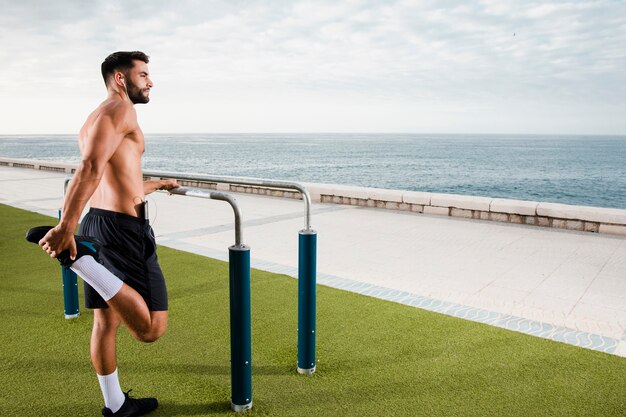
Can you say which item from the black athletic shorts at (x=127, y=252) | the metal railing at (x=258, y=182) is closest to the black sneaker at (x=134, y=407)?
the black athletic shorts at (x=127, y=252)

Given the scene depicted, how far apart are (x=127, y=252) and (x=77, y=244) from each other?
0.25m

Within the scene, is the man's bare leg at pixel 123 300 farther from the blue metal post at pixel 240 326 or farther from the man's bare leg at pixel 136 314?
the blue metal post at pixel 240 326

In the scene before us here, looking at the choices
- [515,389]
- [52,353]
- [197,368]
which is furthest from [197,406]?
[515,389]

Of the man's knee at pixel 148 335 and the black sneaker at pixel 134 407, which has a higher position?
the man's knee at pixel 148 335

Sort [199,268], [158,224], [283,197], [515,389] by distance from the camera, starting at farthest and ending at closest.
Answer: [283,197], [158,224], [199,268], [515,389]

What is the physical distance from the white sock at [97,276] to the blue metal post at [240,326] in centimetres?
58

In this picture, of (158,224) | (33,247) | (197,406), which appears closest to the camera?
(197,406)

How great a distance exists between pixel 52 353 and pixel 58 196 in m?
11.0

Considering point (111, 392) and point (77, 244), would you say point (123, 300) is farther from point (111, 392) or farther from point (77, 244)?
point (111, 392)

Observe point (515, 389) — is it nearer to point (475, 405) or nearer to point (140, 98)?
point (475, 405)

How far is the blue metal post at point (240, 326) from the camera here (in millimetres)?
2674

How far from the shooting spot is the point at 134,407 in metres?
2.83

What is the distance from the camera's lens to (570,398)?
307 centimetres

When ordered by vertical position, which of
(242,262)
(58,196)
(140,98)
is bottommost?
(58,196)
